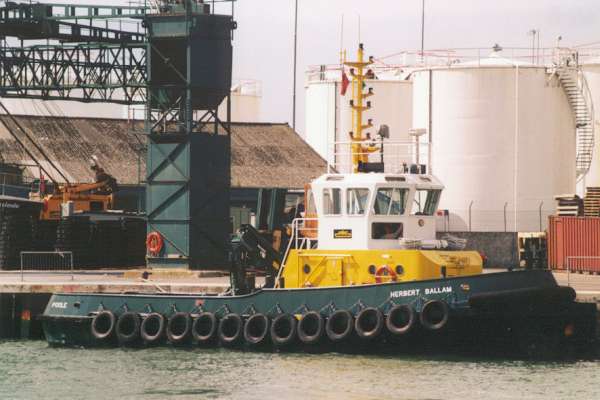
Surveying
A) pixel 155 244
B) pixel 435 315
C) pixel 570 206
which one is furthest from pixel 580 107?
pixel 435 315

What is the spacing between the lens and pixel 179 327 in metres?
32.2

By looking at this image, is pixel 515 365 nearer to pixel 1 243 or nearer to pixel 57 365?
pixel 57 365

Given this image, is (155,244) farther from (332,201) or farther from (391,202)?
(391,202)

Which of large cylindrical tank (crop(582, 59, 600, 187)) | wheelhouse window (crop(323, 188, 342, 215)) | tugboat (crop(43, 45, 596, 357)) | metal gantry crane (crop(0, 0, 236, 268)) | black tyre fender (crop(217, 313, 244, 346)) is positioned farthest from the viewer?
large cylindrical tank (crop(582, 59, 600, 187))

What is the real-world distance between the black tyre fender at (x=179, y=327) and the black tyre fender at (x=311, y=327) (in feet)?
9.66

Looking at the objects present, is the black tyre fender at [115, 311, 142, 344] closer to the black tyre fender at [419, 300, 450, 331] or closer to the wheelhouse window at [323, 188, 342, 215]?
the wheelhouse window at [323, 188, 342, 215]

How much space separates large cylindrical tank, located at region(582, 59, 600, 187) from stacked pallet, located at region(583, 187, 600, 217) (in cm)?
1004

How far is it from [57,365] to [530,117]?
28335mm

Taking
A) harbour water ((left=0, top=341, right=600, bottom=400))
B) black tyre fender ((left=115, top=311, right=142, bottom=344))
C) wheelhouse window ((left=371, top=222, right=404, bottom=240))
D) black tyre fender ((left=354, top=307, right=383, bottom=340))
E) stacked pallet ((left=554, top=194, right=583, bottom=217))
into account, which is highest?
stacked pallet ((left=554, top=194, right=583, bottom=217))

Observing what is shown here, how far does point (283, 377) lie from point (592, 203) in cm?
2471

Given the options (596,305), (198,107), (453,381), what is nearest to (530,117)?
(198,107)

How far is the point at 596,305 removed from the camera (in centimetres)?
3083

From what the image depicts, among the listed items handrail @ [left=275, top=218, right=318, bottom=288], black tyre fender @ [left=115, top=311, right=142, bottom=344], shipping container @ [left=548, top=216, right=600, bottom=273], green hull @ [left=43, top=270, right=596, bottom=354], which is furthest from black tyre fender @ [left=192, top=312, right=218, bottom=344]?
shipping container @ [left=548, top=216, right=600, bottom=273]

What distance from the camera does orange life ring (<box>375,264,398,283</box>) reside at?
3028cm
